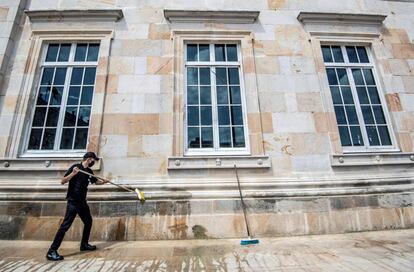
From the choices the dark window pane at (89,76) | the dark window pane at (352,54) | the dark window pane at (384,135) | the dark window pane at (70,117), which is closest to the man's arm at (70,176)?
the dark window pane at (70,117)

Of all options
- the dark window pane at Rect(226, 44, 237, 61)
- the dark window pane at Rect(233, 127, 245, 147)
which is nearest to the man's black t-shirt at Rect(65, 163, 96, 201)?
the dark window pane at Rect(233, 127, 245, 147)

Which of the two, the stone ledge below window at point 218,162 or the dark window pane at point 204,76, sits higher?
the dark window pane at point 204,76

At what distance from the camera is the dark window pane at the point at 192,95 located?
19.7 ft

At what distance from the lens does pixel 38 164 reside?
17.4ft

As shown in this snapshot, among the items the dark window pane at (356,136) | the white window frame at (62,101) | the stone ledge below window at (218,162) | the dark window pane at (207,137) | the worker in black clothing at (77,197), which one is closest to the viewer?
the worker in black clothing at (77,197)

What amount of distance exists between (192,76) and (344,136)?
4.10 meters

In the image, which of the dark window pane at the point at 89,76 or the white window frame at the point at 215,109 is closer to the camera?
the white window frame at the point at 215,109

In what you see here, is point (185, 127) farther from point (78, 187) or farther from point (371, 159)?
point (371, 159)

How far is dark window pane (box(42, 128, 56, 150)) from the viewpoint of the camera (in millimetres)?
5648

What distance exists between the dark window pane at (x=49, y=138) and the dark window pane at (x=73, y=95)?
78 centimetres

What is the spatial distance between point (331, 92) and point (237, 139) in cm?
283

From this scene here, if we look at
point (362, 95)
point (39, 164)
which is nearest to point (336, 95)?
point (362, 95)

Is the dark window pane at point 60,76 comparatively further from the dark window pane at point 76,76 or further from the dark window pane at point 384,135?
the dark window pane at point 384,135

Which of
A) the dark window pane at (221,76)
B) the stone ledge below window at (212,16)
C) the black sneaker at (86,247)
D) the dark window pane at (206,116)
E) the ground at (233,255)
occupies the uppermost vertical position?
the stone ledge below window at (212,16)
